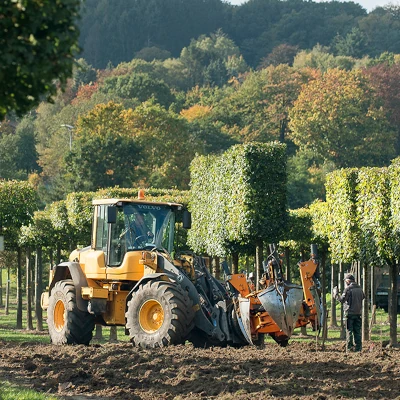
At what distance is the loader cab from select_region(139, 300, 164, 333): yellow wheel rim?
1.57m

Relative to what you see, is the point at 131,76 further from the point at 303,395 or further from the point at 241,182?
the point at 303,395

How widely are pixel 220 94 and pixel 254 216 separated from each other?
332ft

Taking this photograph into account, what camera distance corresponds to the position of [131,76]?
123m

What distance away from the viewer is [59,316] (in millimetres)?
24516

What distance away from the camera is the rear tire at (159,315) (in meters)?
20.4

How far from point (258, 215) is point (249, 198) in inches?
22.0

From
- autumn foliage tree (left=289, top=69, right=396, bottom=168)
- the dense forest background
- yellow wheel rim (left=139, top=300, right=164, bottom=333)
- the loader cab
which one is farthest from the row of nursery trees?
autumn foliage tree (left=289, top=69, right=396, bottom=168)

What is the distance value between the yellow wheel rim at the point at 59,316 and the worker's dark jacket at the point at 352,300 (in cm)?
645

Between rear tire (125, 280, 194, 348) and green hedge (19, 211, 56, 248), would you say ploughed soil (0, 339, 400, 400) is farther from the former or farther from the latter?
green hedge (19, 211, 56, 248)

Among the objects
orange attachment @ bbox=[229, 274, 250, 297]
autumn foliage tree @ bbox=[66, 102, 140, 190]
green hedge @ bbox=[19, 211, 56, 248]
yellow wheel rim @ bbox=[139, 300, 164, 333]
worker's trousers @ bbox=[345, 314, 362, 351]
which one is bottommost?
worker's trousers @ bbox=[345, 314, 362, 351]

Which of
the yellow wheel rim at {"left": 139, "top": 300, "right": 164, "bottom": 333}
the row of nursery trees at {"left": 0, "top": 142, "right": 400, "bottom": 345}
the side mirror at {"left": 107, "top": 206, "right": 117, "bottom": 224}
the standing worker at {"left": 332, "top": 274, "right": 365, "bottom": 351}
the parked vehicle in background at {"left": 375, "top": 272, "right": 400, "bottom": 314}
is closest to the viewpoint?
the yellow wheel rim at {"left": 139, "top": 300, "right": 164, "bottom": 333}

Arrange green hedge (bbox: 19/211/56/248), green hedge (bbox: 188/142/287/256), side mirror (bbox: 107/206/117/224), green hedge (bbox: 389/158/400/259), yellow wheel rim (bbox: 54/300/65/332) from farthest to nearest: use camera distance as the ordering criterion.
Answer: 1. green hedge (bbox: 19/211/56/248)
2. green hedge (bbox: 188/142/287/256)
3. green hedge (bbox: 389/158/400/259)
4. yellow wheel rim (bbox: 54/300/65/332)
5. side mirror (bbox: 107/206/117/224)

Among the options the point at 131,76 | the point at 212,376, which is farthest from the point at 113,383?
the point at 131,76

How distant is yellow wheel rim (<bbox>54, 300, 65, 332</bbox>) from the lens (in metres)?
24.3
